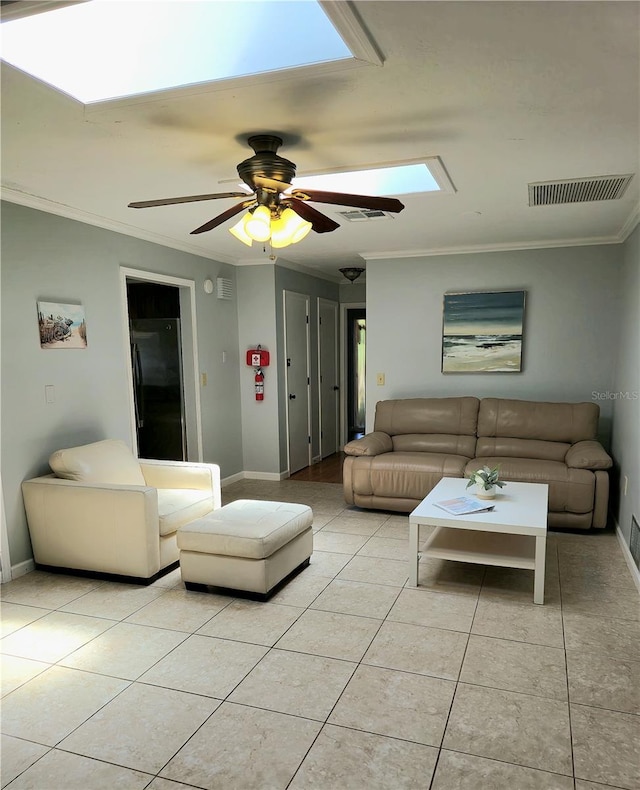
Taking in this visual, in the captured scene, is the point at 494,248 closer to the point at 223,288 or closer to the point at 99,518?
the point at 223,288

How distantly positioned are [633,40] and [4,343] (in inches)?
133

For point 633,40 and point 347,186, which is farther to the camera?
point 347,186

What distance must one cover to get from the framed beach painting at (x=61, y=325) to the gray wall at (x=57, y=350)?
0.16ft

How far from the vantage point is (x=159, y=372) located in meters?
5.18

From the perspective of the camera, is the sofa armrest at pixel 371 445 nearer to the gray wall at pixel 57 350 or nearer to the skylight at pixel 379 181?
the gray wall at pixel 57 350

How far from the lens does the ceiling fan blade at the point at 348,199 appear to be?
2.35 metres

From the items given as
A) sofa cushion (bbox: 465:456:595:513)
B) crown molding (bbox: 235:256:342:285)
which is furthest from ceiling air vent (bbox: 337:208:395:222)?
sofa cushion (bbox: 465:456:595:513)

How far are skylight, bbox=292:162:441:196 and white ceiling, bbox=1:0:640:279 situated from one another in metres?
0.22

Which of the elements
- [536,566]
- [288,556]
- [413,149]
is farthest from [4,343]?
[536,566]

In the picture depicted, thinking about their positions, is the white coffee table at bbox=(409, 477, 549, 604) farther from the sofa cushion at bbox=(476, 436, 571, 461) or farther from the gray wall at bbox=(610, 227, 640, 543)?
the sofa cushion at bbox=(476, 436, 571, 461)

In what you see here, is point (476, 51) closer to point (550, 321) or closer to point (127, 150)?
point (127, 150)

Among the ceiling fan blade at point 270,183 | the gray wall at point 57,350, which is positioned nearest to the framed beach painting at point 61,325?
the gray wall at point 57,350

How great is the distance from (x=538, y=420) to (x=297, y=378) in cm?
269

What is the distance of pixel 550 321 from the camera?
16.6 feet
